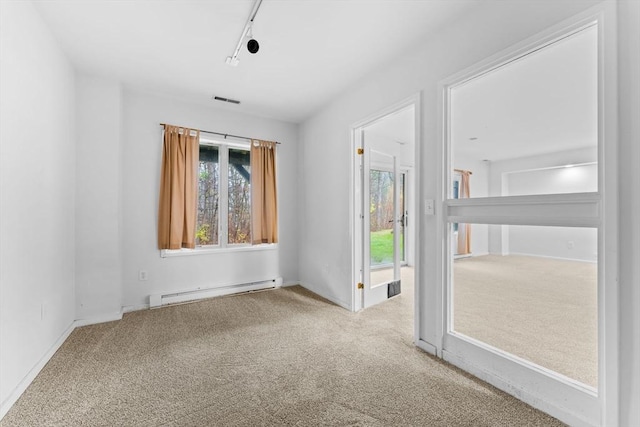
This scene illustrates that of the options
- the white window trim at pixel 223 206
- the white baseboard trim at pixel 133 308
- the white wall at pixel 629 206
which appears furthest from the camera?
the white window trim at pixel 223 206

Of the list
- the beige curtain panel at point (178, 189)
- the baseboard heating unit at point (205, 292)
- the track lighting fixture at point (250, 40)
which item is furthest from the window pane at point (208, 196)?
the track lighting fixture at point (250, 40)

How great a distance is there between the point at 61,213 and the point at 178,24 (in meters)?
2.01

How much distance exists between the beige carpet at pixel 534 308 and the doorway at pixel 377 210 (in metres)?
0.91

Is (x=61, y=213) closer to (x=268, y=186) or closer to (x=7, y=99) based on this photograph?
(x=7, y=99)

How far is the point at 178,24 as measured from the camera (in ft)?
7.18

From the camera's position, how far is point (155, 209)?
3490 millimetres

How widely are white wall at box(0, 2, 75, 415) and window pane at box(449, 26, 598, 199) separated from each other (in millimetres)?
3073

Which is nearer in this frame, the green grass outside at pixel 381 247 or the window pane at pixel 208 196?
the green grass outside at pixel 381 247

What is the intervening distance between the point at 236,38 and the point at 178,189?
2019 mm

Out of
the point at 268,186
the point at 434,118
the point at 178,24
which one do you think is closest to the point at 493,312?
the point at 434,118

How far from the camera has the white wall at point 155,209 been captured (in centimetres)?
333

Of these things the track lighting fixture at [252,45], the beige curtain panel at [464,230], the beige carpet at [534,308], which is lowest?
the beige carpet at [534,308]

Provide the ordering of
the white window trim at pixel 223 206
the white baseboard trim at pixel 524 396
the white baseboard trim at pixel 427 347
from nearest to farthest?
the white baseboard trim at pixel 524 396
the white baseboard trim at pixel 427 347
the white window trim at pixel 223 206

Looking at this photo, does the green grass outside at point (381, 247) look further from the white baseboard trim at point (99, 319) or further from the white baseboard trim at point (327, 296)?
the white baseboard trim at point (99, 319)
